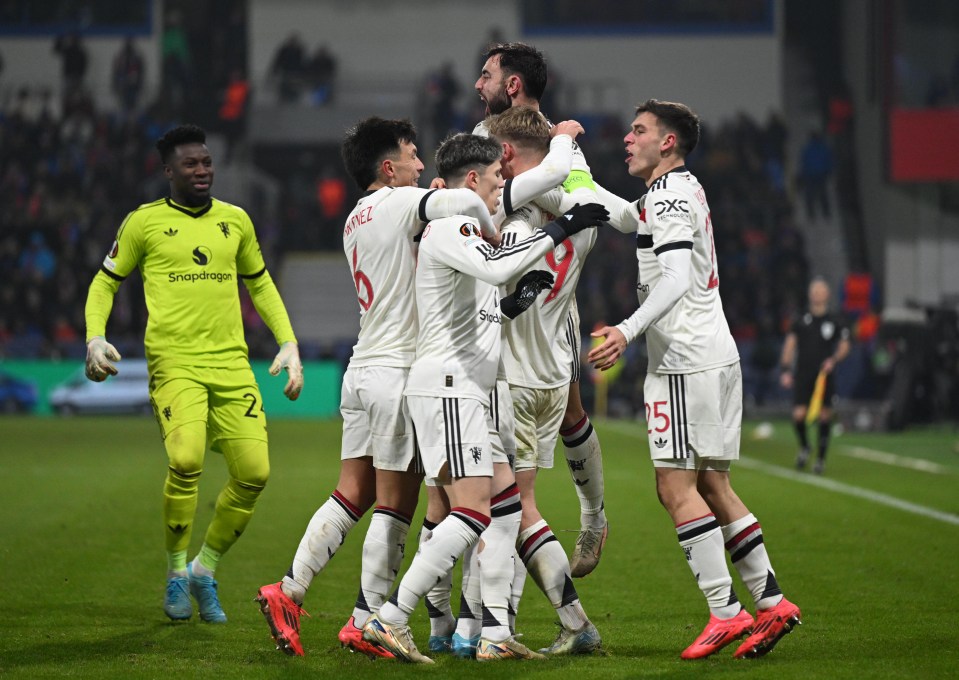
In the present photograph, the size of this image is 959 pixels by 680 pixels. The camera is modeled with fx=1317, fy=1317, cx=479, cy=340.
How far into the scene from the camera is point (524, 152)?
5641 millimetres

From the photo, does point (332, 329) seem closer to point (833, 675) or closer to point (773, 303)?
point (773, 303)

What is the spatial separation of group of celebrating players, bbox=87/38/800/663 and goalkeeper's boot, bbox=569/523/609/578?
26.3 inches

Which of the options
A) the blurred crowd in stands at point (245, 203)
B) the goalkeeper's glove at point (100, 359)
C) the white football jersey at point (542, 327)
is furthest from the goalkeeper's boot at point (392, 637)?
the blurred crowd in stands at point (245, 203)

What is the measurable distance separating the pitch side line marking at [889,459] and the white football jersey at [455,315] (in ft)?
33.8

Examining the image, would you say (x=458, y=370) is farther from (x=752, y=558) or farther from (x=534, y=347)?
(x=752, y=558)

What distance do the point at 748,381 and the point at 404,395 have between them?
22387mm

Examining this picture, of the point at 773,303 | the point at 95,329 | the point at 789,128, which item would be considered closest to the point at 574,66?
the point at 789,128

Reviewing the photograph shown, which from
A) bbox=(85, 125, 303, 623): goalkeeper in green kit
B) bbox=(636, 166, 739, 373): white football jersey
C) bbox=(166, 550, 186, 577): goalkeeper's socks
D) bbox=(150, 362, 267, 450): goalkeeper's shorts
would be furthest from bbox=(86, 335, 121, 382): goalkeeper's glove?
bbox=(636, 166, 739, 373): white football jersey

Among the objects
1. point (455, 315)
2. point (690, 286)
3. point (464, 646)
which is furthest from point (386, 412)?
point (690, 286)

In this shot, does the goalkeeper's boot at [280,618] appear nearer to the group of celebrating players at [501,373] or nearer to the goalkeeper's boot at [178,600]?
the group of celebrating players at [501,373]

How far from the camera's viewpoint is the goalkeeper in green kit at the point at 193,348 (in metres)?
6.29

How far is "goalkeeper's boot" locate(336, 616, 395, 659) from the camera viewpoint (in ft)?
16.8

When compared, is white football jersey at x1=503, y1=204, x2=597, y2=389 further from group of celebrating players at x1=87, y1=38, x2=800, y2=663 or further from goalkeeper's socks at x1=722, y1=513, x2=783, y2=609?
goalkeeper's socks at x1=722, y1=513, x2=783, y2=609

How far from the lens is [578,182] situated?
5.74 m
